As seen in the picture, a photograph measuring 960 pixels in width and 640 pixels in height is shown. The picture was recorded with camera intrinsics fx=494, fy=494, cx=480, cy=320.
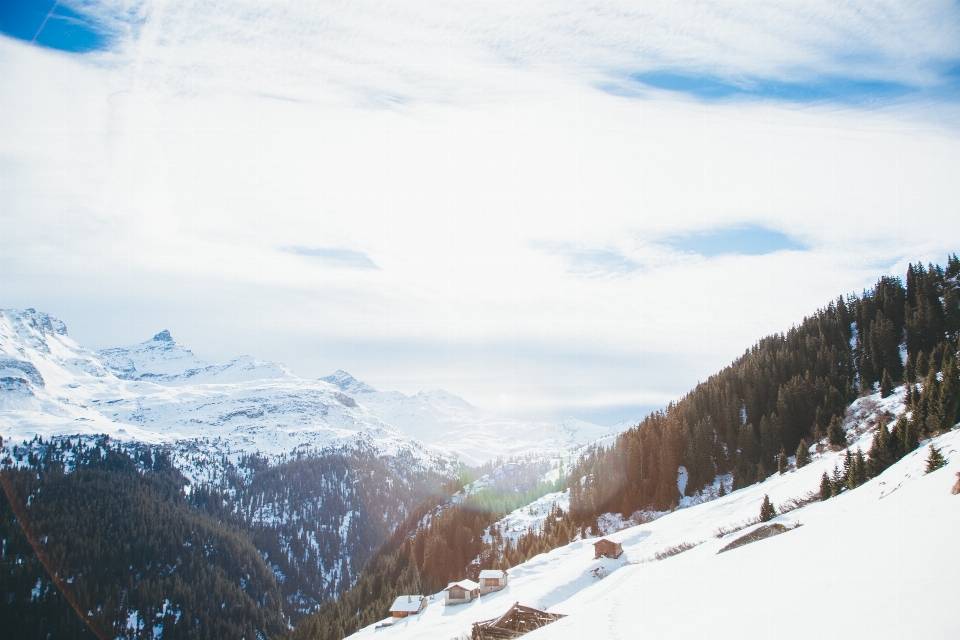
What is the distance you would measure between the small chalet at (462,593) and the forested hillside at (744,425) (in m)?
20.7

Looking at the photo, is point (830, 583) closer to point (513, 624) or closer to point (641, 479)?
point (513, 624)

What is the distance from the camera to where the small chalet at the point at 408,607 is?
69.7 m

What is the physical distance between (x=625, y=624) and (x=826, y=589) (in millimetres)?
8134

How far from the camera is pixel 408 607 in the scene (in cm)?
7056

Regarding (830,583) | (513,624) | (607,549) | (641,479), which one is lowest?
(641,479)

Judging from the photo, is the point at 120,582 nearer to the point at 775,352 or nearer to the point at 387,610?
the point at 387,610

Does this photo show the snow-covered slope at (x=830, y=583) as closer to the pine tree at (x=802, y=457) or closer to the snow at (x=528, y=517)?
the pine tree at (x=802, y=457)

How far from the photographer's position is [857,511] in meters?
26.4

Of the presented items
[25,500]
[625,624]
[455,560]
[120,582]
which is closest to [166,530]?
[120,582]

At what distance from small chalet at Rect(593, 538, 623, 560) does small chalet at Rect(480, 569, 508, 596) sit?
12.7 metres

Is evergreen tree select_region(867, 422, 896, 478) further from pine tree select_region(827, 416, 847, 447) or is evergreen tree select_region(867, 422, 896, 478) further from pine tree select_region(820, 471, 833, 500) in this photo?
pine tree select_region(827, 416, 847, 447)

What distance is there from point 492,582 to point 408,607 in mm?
15844

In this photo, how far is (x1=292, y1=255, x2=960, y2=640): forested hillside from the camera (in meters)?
87.1

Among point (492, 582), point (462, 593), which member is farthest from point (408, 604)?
point (492, 582)
